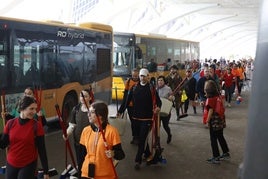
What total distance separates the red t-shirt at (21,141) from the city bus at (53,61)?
15.6 feet

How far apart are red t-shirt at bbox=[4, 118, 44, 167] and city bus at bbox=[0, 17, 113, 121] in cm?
476

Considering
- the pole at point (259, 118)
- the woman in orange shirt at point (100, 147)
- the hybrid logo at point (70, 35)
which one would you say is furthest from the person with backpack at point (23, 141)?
the hybrid logo at point (70, 35)

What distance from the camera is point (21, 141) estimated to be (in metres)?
4.40

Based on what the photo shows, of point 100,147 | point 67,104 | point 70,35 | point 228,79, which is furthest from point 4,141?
point 228,79

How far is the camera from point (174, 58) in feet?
76.8

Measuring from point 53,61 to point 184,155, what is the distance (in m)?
4.70

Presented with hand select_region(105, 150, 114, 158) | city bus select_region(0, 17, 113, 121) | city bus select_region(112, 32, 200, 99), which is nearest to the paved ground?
city bus select_region(0, 17, 113, 121)

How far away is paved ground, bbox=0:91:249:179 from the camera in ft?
23.7

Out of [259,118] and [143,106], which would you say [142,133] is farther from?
[259,118]

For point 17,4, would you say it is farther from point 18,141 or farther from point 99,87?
point 18,141

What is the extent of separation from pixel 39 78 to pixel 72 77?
170 centimetres

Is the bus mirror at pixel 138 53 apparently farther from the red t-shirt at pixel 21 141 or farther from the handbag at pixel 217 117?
the red t-shirt at pixel 21 141

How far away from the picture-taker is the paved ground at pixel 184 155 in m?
7.22

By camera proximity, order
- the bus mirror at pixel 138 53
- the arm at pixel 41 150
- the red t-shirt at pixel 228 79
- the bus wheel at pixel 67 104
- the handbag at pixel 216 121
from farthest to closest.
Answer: the bus mirror at pixel 138 53 → the red t-shirt at pixel 228 79 → the bus wheel at pixel 67 104 → the handbag at pixel 216 121 → the arm at pixel 41 150
